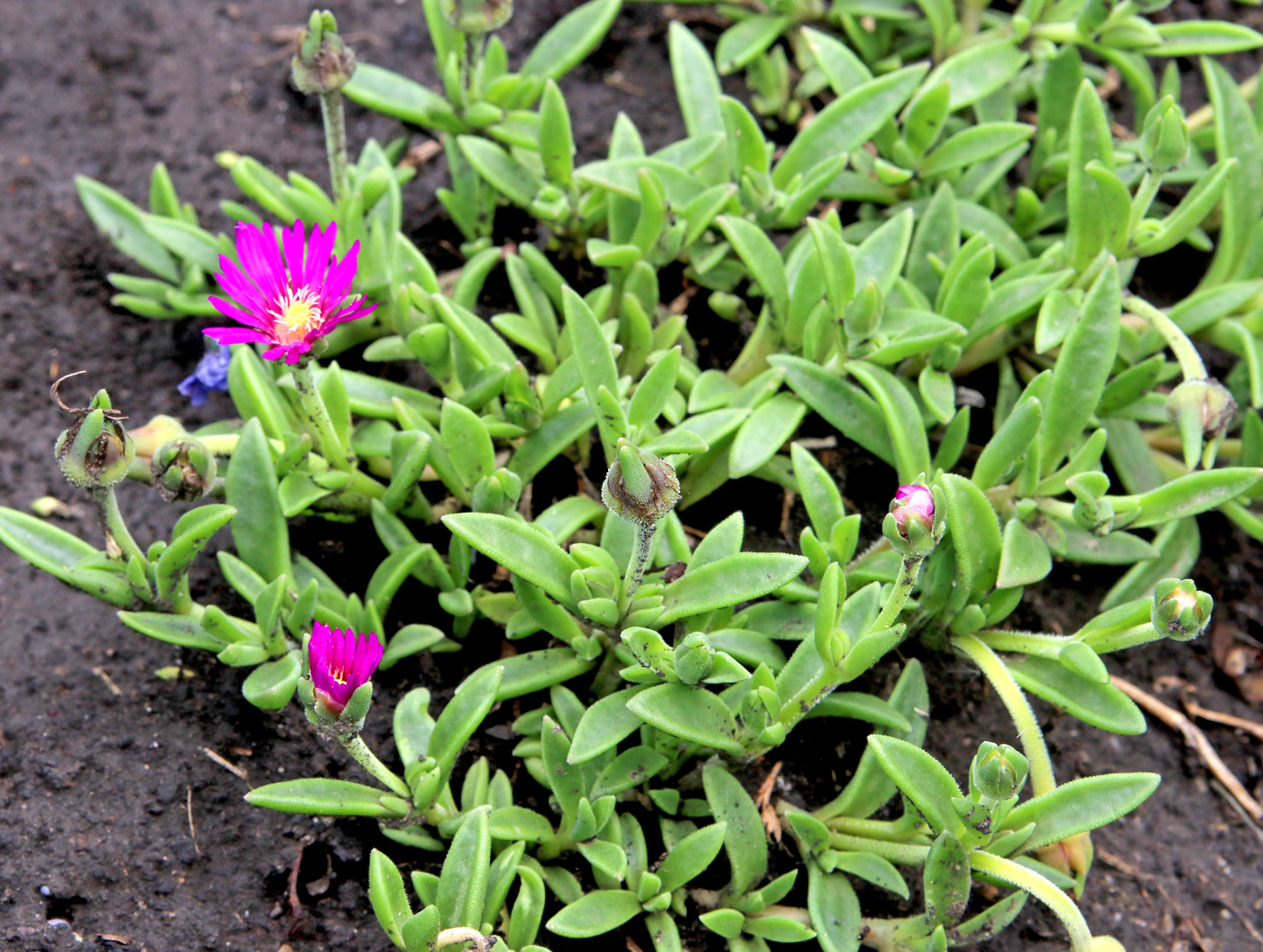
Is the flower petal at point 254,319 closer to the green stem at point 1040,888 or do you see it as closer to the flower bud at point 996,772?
the flower bud at point 996,772

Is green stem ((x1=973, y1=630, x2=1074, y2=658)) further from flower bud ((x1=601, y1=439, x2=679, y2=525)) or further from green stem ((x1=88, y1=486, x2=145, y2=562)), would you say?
green stem ((x1=88, y1=486, x2=145, y2=562))

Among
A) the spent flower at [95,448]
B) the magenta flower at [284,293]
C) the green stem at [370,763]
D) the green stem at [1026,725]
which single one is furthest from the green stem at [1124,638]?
the spent flower at [95,448]

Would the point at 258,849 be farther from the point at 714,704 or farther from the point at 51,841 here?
the point at 714,704

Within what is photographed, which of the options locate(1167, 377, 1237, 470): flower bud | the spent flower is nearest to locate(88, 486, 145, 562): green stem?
the spent flower

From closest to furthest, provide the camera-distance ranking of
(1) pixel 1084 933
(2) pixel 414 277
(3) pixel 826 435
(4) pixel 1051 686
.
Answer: (1) pixel 1084 933, (4) pixel 1051 686, (2) pixel 414 277, (3) pixel 826 435

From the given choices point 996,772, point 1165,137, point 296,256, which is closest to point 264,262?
point 296,256

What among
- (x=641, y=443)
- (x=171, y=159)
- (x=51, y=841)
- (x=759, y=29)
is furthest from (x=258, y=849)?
(x=759, y=29)
